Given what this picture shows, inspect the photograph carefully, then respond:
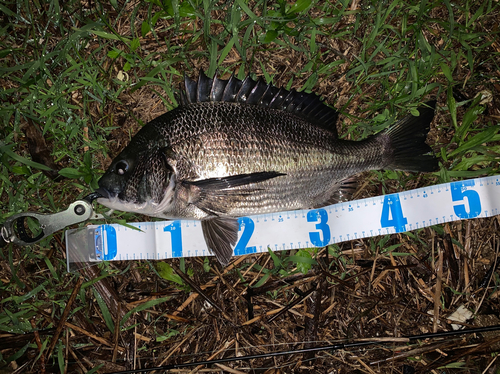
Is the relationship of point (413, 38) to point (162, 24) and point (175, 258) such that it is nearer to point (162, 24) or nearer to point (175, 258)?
point (162, 24)

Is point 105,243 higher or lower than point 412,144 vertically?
lower

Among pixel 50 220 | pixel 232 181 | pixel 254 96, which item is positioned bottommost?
pixel 50 220

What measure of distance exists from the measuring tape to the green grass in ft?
0.60

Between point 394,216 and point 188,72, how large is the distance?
2.66m

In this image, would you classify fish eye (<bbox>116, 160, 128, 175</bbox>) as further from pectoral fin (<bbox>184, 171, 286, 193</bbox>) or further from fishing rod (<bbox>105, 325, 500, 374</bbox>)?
fishing rod (<bbox>105, 325, 500, 374</bbox>)

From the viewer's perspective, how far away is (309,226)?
352 cm

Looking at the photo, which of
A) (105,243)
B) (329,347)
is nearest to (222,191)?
(105,243)

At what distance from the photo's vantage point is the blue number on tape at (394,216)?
11.3 feet

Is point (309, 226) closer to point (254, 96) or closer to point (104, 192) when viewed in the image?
point (254, 96)

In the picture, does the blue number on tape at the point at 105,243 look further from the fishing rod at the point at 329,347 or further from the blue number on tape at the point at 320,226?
the blue number on tape at the point at 320,226

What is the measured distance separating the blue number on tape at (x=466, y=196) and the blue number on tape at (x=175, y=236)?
283 cm

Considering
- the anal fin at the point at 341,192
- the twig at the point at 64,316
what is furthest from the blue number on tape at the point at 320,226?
the twig at the point at 64,316

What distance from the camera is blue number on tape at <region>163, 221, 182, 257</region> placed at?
3479 millimetres

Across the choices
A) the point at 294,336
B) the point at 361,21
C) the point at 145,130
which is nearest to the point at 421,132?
the point at 361,21
